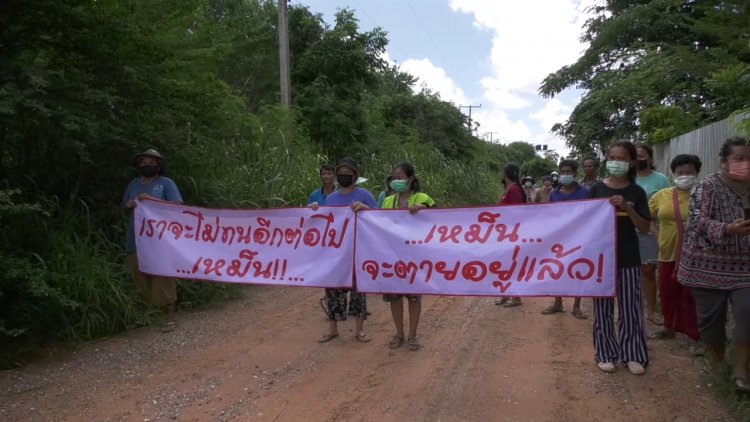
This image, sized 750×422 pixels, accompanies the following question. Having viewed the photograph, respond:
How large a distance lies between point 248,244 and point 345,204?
3.42 ft

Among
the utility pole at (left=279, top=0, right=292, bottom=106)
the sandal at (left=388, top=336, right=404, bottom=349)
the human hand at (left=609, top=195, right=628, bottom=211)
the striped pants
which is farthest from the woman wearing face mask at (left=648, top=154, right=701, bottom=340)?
the utility pole at (left=279, top=0, right=292, bottom=106)

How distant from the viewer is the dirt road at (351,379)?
3.86 meters

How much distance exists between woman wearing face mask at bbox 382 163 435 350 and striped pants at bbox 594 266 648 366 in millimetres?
1539

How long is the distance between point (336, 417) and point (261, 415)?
0.51 m

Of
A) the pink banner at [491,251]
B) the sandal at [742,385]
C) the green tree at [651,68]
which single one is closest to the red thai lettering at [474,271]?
the pink banner at [491,251]

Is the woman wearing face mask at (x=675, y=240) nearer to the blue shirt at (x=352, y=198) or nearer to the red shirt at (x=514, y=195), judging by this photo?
the red shirt at (x=514, y=195)

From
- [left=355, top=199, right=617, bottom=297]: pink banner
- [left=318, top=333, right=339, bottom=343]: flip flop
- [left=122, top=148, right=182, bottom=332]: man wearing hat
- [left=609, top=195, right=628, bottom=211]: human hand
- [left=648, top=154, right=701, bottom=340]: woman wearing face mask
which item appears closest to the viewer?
[left=609, top=195, right=628, bottom=211]: human hand

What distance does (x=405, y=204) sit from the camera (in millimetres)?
5242

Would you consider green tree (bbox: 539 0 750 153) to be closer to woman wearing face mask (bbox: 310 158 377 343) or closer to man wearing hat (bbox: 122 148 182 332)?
woman wearing face mask (bbox: 310 158 377 343)

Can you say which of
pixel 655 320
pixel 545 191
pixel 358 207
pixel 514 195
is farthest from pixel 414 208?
pixel 545 191

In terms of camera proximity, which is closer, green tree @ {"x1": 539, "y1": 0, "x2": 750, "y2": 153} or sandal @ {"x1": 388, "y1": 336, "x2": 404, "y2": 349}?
sandal @ {"x1": 388, "y1": 336, "x2": 404, "y2": 349}

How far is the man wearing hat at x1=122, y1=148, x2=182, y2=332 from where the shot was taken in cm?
593

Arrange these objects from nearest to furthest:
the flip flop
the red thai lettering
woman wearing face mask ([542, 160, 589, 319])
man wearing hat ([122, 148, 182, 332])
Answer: the red thai lettering → the flip flop → man wearing hat ([122, 148, 182, 332]) → woman wearing face mask ([542, 160, 589, 319])

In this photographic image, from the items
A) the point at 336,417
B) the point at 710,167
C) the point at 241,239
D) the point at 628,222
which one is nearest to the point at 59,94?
the point at 241,239
